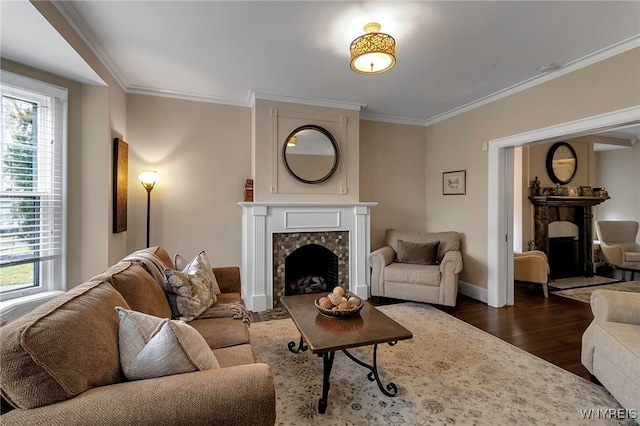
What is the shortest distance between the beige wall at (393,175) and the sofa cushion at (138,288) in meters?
3.30

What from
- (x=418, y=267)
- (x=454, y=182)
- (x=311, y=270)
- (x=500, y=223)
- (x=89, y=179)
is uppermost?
(x=454, y=182)

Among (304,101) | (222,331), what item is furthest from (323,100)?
(222,331)

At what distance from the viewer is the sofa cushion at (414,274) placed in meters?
3.67

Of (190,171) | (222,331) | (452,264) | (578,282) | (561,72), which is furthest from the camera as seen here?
(578,282)

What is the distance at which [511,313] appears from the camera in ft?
11.7

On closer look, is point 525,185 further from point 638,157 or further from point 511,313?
point 638,157

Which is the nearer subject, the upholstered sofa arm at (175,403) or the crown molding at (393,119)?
the upholstered sofa arm at (175,403)

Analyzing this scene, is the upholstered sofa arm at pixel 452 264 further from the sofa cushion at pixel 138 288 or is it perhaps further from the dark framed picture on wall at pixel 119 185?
the dark framed picture on wall at pixel 119 185

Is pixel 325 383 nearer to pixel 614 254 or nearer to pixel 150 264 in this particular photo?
pixel 150 264

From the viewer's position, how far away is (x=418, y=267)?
3.87 metres

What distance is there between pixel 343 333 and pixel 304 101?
298 centimetres

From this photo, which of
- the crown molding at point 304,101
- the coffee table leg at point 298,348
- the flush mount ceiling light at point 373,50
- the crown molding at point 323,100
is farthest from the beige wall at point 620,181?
the coffee table leg at point 298,348

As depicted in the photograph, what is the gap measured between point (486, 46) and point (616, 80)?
120 cm

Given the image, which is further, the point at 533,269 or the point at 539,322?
the point at 533,269
